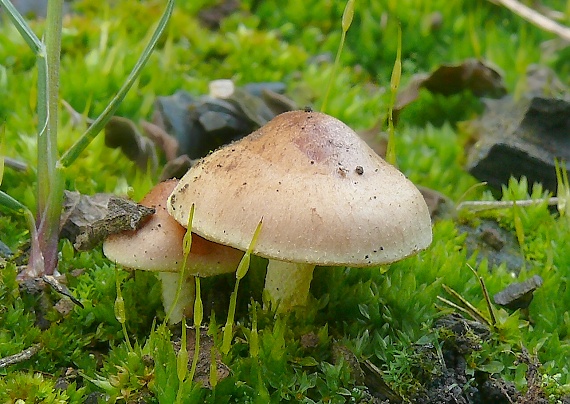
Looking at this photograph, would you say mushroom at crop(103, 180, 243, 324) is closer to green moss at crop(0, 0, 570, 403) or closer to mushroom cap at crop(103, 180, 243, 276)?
mushroom cap at crop(103, 180, 243, 276)

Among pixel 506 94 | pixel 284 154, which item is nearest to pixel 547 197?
pixel 506 94

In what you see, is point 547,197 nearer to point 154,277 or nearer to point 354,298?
point 354,298

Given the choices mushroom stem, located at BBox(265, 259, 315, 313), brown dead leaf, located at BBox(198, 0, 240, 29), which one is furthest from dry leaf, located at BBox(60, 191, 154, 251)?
brown dead leaf, located at BBox(198, 0, 240, 29)

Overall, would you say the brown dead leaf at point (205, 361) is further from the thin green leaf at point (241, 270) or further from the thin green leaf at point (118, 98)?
the thin green leaf at point (118, 98)

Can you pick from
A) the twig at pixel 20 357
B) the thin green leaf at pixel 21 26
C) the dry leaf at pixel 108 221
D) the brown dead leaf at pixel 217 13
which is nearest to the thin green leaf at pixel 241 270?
the dry leaf at pixel 108 221

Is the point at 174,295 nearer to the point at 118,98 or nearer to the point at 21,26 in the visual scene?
the point at 118,98
